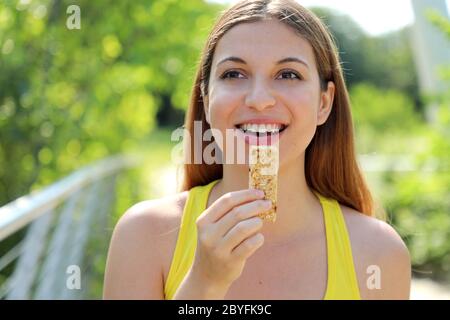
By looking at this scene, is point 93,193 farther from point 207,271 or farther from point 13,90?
point 207,271

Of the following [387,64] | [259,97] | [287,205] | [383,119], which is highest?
[387,64]

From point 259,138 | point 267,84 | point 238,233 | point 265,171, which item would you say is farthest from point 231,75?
point 238,233

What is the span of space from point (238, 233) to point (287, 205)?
24.0 inches

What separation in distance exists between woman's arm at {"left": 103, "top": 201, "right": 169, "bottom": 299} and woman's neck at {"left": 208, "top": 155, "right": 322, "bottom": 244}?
0.27 meters

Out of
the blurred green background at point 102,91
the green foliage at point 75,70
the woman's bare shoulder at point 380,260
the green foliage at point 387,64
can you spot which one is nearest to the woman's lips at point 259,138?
the woman's bare shoulder at point 380,260

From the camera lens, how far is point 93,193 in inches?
223

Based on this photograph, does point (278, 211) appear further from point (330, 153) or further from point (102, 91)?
point (102, 91)

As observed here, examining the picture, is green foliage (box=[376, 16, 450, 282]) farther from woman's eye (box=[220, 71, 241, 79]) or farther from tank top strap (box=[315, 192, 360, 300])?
woman's eye (box=[220, 71, 241, 79])

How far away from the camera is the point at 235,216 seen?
175 cm

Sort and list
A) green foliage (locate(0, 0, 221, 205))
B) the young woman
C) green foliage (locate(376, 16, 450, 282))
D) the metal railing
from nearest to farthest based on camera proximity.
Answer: the young woman < the metal railing < green foliage (locate(0, 0, 221, 205)) < green foliage (locate(376, 16, 450, 282))

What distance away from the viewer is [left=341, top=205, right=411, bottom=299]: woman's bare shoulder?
7.00 feet

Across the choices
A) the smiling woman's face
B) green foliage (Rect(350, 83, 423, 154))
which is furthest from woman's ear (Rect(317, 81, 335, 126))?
green foliage (Rect(350, 83, 423, 154))

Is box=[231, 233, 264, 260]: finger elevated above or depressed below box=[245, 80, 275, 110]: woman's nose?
below
